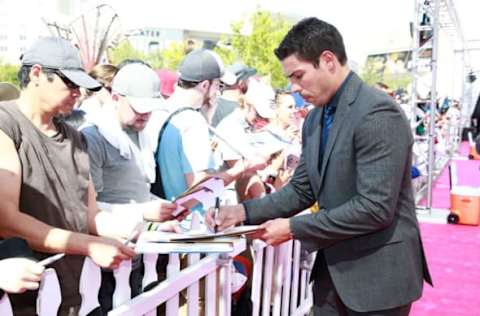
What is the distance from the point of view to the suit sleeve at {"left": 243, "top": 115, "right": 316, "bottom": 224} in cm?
251

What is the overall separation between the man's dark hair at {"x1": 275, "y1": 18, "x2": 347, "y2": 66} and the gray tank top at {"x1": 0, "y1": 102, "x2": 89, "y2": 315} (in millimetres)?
912

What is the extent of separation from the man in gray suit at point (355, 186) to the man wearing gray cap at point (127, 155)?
69 centimetres

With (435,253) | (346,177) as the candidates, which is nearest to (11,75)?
(435,253)

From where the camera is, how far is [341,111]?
6.85ft

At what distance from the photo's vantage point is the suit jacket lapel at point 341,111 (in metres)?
2.07

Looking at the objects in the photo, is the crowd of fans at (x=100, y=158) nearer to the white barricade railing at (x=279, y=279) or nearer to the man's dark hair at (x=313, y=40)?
the white barricade railing at (x=279, y=279)

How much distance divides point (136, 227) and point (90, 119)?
0.78 m

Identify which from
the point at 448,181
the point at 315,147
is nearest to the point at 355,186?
the point at 315,147

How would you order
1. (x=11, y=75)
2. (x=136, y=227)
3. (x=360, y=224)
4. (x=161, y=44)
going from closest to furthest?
(x=360, y=224)
(x=136, y=227)
(x=11, y=75)
(x=161, y=44)

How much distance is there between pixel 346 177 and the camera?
207cm

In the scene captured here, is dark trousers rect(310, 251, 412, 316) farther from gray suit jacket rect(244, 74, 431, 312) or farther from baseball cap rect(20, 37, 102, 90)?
baseball cap rect(20, 37, 102, 90)

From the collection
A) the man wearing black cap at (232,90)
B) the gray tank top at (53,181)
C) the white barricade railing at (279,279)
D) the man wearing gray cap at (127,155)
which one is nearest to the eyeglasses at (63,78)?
the gray tank top at (53,181)

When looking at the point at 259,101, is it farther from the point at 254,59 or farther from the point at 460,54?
the point at 254,59

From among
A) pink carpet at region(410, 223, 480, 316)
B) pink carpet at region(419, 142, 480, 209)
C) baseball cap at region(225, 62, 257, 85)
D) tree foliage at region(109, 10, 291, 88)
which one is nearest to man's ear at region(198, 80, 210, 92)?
baseball cap at region(225, 62, 257, 85)
